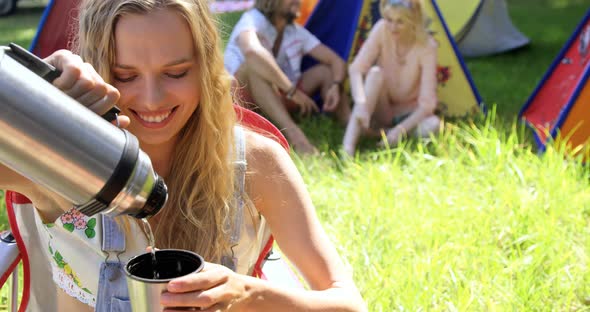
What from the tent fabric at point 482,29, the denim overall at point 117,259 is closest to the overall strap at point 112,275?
the denim overall at point 117,259

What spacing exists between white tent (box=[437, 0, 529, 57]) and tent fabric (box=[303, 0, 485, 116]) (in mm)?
1421

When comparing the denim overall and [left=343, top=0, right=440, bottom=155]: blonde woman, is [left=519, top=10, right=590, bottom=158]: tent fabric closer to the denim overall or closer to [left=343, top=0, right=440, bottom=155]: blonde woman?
[left=343, top=0, right=440, bottom=155]: blonde woman

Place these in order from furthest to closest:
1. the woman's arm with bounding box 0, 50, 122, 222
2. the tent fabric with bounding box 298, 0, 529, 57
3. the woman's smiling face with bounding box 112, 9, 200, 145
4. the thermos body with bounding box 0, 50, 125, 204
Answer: the tent fabric with bounding box 298, 0, 529, 57 < the woman's smiling face with bounding box 112, 9, 200, 145 < the woman's arm with bounding box 0, 50, 122, 222 < the thermos body with bounding box 0, 50, 125, 204

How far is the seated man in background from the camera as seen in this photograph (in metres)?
Result: 3.82

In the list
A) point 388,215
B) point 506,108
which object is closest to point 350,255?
point 388,215

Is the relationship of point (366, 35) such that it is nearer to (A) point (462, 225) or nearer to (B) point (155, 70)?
(A) point (462, 225)

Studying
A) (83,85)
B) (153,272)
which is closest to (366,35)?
(83,85)

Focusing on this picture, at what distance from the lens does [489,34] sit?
19.6 feet

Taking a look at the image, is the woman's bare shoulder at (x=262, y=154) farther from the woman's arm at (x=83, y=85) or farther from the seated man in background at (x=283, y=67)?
the seated man in background at (x=283, y=67)

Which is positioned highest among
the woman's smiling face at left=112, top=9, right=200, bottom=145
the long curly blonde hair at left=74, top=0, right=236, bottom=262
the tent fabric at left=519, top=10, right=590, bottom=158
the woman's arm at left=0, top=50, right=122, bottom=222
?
the woman's arm at left=0, top=50, right=122, bottom=222

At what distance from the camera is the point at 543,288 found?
7.10 ft

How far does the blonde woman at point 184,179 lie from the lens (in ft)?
4.47

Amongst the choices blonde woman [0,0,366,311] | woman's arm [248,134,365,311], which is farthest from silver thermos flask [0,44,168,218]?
woman's arm [248,134,365,311]

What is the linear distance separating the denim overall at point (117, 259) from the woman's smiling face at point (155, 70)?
7.3 inches
